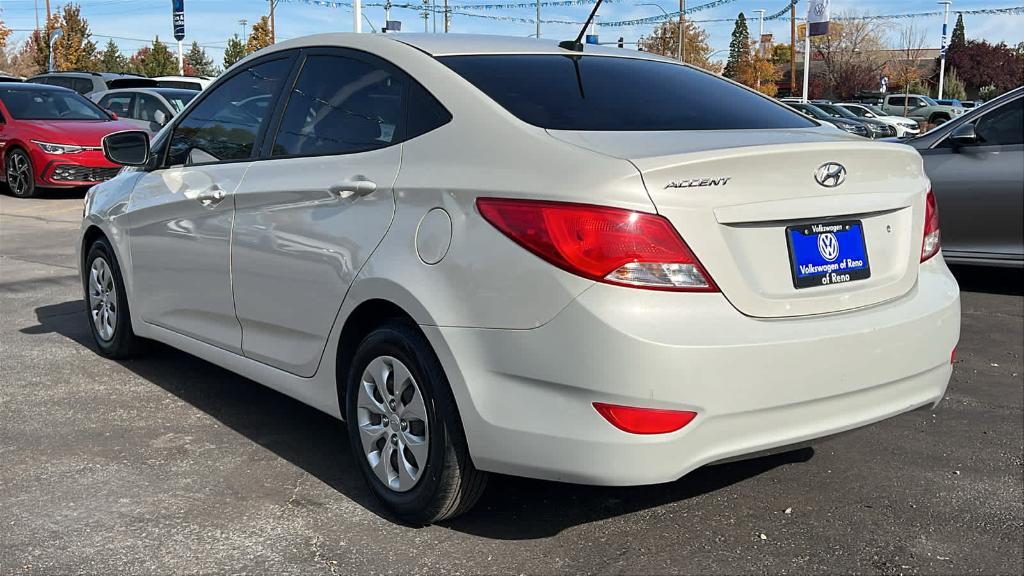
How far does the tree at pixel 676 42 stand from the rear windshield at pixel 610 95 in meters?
62.3

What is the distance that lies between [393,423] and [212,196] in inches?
56.4

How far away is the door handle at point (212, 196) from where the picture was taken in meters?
4.30

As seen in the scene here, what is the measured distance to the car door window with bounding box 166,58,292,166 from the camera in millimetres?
4316

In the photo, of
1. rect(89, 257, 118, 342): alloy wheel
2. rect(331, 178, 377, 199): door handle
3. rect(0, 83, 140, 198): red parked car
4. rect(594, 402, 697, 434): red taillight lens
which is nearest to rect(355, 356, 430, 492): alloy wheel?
rect(331, 178, 377, 199): door handle

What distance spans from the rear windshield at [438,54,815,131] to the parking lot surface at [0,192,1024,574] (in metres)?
1.14

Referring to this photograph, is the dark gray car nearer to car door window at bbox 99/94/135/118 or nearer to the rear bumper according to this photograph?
the rear bumper

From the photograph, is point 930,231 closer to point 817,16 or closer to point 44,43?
point 817,16

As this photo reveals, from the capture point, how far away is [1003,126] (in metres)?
7.78

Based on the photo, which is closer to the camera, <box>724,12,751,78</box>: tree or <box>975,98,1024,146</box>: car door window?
<box>975,98,1024,146</box>: car door window

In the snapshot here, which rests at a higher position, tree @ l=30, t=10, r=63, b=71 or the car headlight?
tree @ l=30, t=10, r=63, b=71

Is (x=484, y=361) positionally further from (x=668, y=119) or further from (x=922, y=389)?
(x=922, y=389)

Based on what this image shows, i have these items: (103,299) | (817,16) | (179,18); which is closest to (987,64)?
(817,16)

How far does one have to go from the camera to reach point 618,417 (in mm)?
2920

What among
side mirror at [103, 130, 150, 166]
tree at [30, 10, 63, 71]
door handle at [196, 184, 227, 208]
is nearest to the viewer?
door handle at [196, 184, 227, 208]
